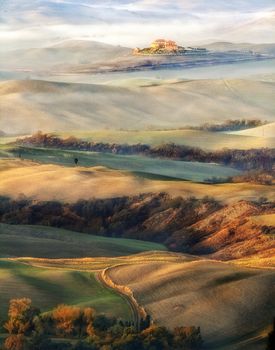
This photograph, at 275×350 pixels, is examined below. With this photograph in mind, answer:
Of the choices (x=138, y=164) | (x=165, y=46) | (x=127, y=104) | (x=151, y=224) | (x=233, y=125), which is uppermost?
→ (x=165, y=46)

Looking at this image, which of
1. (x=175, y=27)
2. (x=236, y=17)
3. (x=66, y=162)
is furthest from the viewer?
(x=236, y=17)

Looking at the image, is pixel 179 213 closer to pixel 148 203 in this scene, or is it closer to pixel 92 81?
pixel 148 203

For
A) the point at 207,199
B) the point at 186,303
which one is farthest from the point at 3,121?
the point at 186,303

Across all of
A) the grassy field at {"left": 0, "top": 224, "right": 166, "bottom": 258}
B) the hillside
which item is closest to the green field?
the hillside

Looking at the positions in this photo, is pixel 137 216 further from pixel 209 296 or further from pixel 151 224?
pixel 209 296

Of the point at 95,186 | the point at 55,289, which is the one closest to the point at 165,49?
the point at 95,186

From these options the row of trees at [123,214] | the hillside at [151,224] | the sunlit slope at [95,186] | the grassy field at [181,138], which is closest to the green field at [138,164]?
the sunlit slope at [95,186]

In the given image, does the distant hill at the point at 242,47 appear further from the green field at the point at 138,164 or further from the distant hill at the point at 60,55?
the green field at the point at 138,164
